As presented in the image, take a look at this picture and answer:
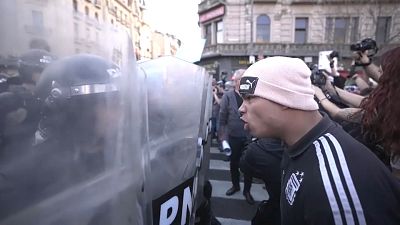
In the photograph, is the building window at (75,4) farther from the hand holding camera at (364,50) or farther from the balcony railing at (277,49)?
the balcony railing at (277,49)

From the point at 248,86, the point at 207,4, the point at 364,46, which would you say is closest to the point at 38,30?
the point at 248,86

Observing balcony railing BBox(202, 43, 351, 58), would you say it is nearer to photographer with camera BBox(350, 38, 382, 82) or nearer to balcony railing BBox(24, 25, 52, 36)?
photographer with camera BBox(350, 38, 382, 82)

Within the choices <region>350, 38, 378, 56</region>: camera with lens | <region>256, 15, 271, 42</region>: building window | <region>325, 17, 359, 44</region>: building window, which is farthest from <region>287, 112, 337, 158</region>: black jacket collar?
<region>256, 15, 271, 42</region>: building window

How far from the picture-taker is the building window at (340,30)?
23438mm

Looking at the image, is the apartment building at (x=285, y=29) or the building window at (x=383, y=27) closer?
the building window at (x=383, y=27)

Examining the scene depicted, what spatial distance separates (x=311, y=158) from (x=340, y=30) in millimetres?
26014

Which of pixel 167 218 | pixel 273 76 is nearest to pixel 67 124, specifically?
pixel 167 218

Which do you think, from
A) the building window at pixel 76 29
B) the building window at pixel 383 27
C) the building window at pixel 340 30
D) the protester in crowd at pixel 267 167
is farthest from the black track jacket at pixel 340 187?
the building window at pixel 340 30

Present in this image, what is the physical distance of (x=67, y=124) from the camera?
35.3 inches

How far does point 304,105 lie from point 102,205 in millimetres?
862

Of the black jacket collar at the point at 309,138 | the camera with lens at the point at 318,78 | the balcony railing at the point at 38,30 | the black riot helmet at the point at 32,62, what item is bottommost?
the black jacket collar at the point at 309,138

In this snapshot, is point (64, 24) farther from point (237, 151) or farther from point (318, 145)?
point (237, 151)

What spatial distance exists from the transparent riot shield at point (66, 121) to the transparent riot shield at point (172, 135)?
11.8 inches

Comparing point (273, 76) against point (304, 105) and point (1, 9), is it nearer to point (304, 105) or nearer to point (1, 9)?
point (304, 105)
